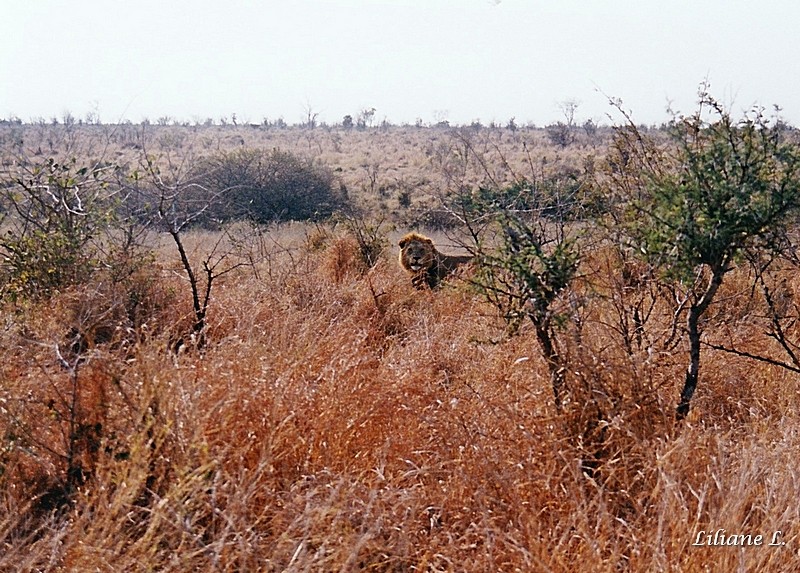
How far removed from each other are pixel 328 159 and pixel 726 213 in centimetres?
2753

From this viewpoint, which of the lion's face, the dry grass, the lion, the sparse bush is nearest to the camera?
the dry grass

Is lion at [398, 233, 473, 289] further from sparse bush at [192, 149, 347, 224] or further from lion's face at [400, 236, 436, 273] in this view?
sparse bush at [192, 149, 347, 224]

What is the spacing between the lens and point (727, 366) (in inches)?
181

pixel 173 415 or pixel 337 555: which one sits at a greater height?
pixel 173 415

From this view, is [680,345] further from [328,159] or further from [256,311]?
[328,159]

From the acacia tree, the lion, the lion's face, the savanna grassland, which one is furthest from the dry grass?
the lion's face

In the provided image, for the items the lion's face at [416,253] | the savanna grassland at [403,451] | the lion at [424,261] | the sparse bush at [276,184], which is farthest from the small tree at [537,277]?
the sparse bush at [276,184]

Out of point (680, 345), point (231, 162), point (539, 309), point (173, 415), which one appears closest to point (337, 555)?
point (173, 415)

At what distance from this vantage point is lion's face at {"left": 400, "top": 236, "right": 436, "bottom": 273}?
8.62m

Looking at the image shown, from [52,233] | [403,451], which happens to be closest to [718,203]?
[403,451]

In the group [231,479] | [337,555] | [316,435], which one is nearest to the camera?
[337,555]

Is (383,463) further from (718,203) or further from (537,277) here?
(718,203)

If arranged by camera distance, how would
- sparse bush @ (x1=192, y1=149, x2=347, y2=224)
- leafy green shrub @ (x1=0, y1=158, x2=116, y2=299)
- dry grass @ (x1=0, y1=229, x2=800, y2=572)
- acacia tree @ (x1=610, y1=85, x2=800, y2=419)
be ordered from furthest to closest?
sparse bush @ (x1=192, y1=149, x2=347, y2=224), leafy green shrub @ (x1=0, y1=158, x2=116, y2=299), acacia tree @ (x1=610, y1=85, x2=800, y2=419), dry grass @ (x1=0, y1=229, x2=800, y2=572)

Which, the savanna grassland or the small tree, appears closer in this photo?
the savanna grassland
